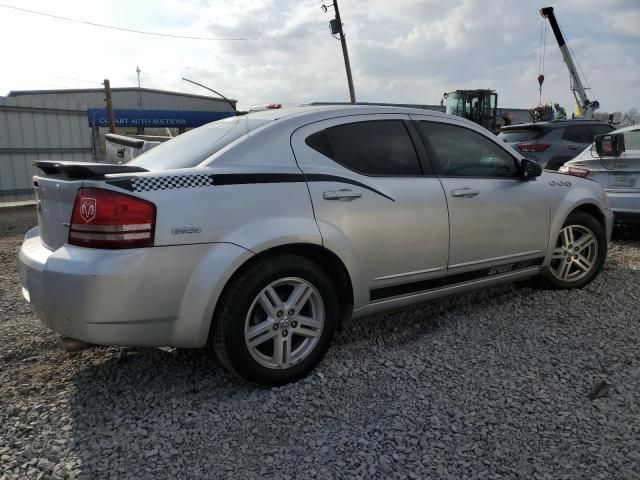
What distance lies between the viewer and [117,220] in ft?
8.21

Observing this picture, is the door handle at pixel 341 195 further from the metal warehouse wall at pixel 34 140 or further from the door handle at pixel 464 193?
the metal warehouse wall at pixel 34 140

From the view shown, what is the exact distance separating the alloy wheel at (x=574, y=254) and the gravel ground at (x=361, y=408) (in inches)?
25.5

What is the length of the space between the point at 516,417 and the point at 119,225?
6.95 ft

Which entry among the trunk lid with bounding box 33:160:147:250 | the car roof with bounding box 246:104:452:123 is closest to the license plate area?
the car roof with bounding box 246:104:452:123

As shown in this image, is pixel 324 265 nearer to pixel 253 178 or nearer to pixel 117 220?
pixel 253 178

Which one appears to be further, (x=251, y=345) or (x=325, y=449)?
(x=251, y=345)

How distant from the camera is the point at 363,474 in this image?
225 centimetres

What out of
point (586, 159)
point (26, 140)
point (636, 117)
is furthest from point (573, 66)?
point (26, 140)

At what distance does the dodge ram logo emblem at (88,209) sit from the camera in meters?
2.54

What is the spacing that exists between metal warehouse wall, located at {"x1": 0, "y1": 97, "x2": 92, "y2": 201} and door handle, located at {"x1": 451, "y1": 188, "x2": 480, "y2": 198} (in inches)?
Result: 491

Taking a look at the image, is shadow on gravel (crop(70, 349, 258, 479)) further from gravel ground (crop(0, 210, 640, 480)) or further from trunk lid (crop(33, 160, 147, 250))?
trunk lid (crop(33, 160, 147, 250))

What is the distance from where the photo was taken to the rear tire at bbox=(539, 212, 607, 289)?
451 cm

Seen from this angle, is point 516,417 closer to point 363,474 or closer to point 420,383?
point 420,383

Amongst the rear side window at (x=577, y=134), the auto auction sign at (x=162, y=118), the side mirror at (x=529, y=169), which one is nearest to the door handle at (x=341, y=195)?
the side mirror at (x=529, y=169)
